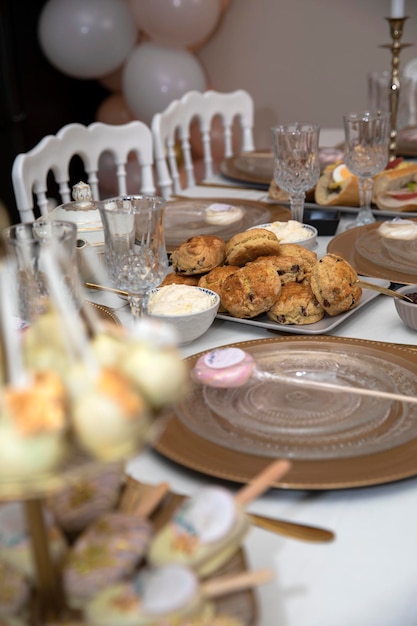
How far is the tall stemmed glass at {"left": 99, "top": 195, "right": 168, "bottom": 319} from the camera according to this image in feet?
3.29

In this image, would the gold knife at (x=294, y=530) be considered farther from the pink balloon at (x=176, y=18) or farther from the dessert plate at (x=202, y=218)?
the pink balloon at (x=176, y=18)

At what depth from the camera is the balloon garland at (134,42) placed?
3.45 metres

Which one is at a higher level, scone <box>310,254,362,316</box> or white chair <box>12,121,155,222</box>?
white chair <box>12,121,155,222</box>

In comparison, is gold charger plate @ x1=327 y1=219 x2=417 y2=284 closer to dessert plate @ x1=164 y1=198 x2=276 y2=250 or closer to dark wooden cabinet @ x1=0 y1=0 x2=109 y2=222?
dessert plate @ x1=164 y1=198 x2=276 y2=250

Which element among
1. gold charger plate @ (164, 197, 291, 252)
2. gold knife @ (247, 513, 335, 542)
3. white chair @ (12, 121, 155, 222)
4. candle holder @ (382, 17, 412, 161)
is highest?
candle holder @ (382, 17, 412, 161)

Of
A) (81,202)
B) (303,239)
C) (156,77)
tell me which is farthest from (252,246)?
(156,77)

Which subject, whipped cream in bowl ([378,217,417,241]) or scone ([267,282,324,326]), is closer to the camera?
scone ([267,282,324,326])

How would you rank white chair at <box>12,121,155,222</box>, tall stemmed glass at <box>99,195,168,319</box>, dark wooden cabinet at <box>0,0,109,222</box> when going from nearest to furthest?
tall stemmed glass at <box>99,195,168,319</box> < white chair at <box>12,121,155,222</box> < dark wooden cabinet at <box>0,0,109,222</box>

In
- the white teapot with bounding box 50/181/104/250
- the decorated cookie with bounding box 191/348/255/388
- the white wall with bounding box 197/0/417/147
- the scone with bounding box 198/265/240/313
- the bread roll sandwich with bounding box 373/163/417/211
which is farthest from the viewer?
the white wall with bounding box 197/0/417/147

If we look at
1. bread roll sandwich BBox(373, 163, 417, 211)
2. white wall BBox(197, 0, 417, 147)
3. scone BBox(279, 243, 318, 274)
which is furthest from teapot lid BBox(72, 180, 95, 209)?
white wall BBox(197, 0, 417, 147)

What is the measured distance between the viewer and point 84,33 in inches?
135

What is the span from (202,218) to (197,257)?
431 millimetres

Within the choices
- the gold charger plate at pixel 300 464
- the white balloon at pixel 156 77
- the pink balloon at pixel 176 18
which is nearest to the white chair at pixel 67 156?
the gold charger plate at pixel 300 464

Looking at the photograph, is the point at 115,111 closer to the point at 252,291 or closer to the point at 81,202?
→ the point at 81,202
